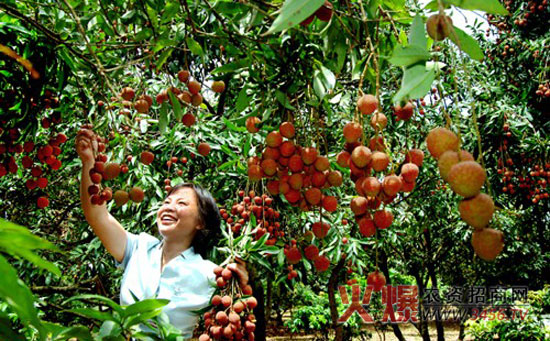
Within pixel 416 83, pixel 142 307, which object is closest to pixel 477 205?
pixel 416 83

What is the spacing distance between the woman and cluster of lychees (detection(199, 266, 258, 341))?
0.68ft

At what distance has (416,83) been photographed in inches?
15.3

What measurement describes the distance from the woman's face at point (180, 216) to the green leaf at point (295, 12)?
128 centimetres

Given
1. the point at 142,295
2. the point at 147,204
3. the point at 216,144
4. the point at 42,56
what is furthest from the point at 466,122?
the point at 42,56

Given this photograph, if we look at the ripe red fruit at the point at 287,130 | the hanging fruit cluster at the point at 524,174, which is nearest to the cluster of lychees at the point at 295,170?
the ripe red fruit at the point at 287,130

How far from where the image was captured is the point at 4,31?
3.34ft

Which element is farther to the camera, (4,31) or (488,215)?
Result: (4,31)

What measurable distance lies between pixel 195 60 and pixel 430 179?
6.97 feet

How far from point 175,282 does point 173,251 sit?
0.17m

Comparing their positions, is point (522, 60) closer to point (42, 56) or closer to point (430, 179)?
point (430, 179)

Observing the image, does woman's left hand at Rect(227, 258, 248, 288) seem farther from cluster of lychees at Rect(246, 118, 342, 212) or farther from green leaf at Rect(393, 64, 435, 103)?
green leaf at Rect(393, 64, 435, 103)

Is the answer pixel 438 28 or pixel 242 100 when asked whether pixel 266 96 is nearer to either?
pixel 242 100

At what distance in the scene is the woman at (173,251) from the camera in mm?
1404

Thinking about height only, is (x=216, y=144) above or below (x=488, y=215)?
above
